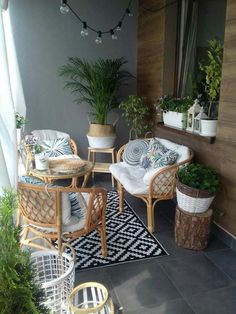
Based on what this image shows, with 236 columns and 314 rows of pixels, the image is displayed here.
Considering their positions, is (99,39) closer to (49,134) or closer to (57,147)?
(49,134)

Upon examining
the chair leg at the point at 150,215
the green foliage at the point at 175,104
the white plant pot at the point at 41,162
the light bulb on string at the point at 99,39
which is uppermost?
the light bulb on string at the point at 99,39

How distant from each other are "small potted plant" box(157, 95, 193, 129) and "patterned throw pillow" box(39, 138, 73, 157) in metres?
1.39

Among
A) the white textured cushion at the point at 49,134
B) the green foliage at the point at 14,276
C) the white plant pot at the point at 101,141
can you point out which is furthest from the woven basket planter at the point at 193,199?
the white textured cushion at the point at 49,134

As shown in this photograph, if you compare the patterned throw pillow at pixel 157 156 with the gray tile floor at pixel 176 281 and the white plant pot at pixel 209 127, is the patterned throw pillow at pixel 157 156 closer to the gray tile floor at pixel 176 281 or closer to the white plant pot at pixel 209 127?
the white plant pot at pixel 209 127

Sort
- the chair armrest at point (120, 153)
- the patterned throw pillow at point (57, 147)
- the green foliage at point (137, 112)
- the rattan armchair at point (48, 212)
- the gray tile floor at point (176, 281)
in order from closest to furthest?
the gray tile floor at point (176, 281)
the rattan armchair at point (48, 212)
the chair armrest at point (120, 153)
the patterned throw pillow at point (57, 147)
the green foliage at point (137, 112)

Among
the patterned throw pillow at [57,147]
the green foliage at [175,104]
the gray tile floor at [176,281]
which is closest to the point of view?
the gray tile floor at [176,281]

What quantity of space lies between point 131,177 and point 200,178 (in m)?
0.84

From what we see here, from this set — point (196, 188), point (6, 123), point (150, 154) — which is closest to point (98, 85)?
point (150, 154)

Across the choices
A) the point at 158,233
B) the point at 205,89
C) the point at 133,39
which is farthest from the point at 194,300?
the point at 133,39

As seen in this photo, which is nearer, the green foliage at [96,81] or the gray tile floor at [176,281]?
the gray tile floor at [176,281]

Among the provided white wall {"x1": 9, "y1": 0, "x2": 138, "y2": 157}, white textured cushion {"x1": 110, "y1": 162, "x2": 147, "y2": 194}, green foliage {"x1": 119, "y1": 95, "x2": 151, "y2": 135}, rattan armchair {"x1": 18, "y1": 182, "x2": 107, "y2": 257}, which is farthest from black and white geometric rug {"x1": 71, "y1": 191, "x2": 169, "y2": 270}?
white wall {"x1": 9, "y1": 0, "x2": 138, "y2": 157}

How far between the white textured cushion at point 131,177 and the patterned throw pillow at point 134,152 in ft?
0.22

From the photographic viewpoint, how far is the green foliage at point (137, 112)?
3912mm

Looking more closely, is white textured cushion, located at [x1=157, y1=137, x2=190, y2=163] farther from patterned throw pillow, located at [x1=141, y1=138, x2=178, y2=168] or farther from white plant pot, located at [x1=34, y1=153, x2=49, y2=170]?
white plant pot, located at [x1=34, y1=153, x2=49, y2=170]
